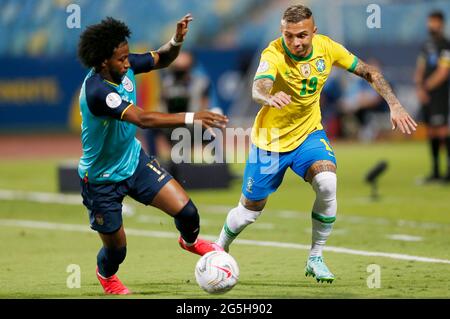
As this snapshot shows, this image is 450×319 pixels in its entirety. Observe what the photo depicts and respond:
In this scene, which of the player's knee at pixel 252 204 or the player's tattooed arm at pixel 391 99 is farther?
the player's knee at pixel 252 204

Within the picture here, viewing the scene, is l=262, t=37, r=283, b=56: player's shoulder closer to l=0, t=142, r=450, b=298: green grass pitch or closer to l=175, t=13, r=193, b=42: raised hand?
l=175, t=13, r=193, b=42: raised hand

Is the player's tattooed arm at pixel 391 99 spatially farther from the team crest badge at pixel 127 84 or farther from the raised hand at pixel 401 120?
the team crest badge at pixel 127 84

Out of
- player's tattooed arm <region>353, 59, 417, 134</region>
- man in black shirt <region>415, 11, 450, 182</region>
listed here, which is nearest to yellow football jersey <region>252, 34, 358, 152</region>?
player's tattooed arm <region>353, 59, 417, 134</region>

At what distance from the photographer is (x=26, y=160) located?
25.8m

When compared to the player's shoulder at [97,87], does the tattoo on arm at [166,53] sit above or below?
above

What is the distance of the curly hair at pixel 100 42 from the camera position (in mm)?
8680

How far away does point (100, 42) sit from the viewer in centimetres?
869

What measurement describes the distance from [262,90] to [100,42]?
1.46 metres

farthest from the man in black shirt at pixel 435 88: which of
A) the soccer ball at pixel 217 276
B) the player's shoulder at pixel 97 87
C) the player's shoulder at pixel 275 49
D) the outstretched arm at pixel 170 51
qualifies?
the player's shoulder at pixel 97 87

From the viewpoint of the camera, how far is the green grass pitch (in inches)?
363

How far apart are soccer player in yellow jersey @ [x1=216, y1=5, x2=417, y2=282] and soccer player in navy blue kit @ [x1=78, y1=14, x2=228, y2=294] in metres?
0.91

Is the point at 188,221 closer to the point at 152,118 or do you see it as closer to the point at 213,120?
the point at 152,118

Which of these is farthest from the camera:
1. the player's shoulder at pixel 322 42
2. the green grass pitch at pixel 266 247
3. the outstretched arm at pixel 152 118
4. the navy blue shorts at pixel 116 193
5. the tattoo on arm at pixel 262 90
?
the player's shoulder at pixel 322 42
